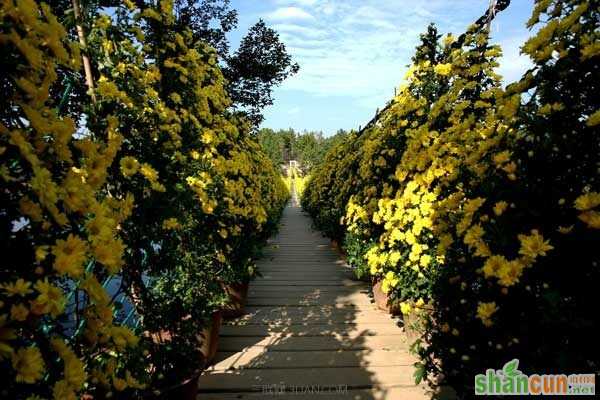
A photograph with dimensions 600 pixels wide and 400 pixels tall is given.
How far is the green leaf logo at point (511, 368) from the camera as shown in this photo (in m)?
1.38

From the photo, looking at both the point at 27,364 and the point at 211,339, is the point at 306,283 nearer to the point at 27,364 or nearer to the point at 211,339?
the point at 211,339

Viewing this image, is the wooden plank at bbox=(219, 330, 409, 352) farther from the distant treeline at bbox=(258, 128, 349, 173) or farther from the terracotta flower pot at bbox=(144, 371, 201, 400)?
the distant treeline at bbox=(258, 128, 349, 173)

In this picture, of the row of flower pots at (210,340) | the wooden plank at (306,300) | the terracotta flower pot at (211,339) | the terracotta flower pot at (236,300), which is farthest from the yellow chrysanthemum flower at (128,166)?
the wooden plank at (306,300)

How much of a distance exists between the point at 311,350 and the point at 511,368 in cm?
196

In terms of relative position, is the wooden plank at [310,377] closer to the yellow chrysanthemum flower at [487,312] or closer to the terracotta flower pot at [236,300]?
the terracotta flower pot at [236,300]

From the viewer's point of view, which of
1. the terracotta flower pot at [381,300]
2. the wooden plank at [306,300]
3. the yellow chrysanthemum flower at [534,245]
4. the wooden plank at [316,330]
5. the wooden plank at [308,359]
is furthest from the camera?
the wooden plank at [306,300]

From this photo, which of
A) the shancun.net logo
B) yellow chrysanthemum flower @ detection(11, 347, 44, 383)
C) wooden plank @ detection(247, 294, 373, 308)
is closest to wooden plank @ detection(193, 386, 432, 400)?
the shancun.net logo

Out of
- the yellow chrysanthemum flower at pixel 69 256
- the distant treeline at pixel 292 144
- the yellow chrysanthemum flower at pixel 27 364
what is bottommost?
the yellow chrysanthemum flower at pixel 27 364

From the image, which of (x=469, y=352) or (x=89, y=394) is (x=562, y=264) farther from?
(x=89, y=394)

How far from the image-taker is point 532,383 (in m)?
1.25

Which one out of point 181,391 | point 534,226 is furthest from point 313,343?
point 534,226

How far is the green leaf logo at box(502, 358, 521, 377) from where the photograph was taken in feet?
4.53

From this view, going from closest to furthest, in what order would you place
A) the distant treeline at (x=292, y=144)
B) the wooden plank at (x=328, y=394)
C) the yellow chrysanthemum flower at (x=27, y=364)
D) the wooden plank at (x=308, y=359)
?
the yellow chrysanthemum flower at (x=27, y=364), the wooden plank at (x=328, y=394), the wooden plank at (x=308, y=359), the distant treeline at (x=292, y=144)

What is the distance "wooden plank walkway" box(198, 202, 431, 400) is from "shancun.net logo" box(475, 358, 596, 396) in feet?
3.60
